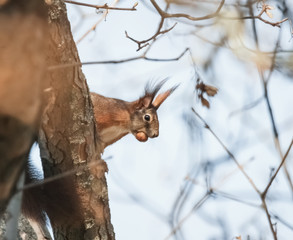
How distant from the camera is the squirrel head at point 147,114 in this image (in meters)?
4.58

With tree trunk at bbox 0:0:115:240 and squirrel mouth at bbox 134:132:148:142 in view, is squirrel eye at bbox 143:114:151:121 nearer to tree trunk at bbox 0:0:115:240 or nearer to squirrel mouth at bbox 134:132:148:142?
squirrel mouth at bbox 134:132:148:142

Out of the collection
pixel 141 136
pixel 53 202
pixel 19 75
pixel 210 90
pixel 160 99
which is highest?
pixel 160 99

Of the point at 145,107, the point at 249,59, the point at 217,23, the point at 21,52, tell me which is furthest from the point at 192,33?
the point at 145,107

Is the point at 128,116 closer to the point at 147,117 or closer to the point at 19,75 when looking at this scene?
the point at 147,117

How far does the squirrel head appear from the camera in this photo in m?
4.58

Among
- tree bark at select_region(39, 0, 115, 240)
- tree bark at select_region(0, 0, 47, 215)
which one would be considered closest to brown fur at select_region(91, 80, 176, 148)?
tree bark at select_region(39, 0, 115, 240)

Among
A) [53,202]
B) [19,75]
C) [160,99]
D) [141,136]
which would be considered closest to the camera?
[19,75]

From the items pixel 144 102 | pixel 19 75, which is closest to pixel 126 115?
pixel 144 102

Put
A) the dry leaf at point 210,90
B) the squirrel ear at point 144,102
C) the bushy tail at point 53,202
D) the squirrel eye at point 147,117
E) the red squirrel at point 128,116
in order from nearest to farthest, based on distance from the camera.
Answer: the bushy tail at point 53,202 < the dry leaf at point 210,90 < the red squirrel at point 128,116 < the squirrel eye at point 147,117 < the squirrel ear at point 144,102

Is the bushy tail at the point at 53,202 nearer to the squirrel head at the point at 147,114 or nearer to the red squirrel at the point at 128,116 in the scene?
the red squirrel at the point at 128,116

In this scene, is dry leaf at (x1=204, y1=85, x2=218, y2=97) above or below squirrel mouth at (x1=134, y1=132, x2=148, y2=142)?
below

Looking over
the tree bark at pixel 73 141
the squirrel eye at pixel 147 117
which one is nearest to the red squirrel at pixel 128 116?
the squirrel eye at pixel 147 117

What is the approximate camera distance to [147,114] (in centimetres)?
463

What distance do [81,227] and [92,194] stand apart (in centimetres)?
15
